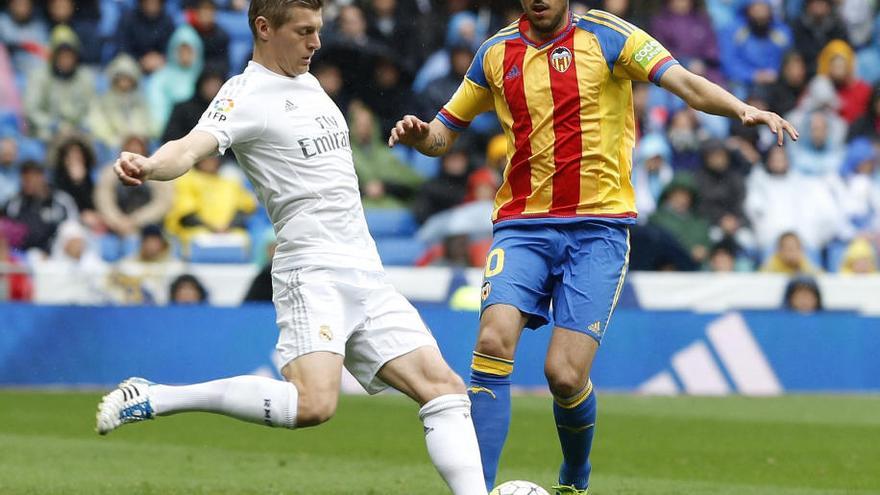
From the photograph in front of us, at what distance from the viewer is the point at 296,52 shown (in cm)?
625

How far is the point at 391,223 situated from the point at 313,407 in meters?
10.7

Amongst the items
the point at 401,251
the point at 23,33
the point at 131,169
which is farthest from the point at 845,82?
the point at 131,169

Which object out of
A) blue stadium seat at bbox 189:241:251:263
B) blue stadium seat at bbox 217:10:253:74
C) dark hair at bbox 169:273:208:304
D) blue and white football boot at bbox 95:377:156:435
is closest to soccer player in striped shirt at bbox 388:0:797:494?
blue and white football boot at bbox 95:377:156:435

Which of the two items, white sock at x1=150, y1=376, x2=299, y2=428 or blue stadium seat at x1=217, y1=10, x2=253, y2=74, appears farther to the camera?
blue stadium seat at x1=217, y1=10, x2=253, y2=74

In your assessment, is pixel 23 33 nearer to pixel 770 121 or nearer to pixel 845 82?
pixel 845 82

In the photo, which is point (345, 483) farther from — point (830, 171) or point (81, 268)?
point (830, 171)

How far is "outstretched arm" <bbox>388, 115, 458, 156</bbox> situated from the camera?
270 inches

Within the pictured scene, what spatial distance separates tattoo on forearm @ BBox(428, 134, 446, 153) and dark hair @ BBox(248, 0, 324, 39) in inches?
51.0

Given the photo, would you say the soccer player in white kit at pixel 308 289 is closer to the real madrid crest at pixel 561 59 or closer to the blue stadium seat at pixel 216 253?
the real madrid crest at pixel 561 59

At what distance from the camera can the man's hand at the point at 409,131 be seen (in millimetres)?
6848

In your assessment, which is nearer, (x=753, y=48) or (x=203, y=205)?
(x=203, y=205)

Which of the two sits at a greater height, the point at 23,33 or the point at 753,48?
the point at 23,33

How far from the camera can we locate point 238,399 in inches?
239

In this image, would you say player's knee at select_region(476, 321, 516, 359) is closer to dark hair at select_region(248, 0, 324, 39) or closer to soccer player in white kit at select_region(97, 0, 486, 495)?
soccer player in white kit at select_region(97, 0, 486, 495)
